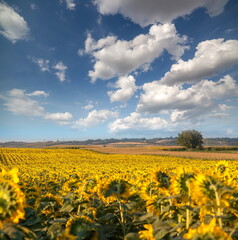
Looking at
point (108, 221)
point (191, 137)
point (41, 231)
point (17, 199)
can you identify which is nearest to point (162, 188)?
point (108, 221)

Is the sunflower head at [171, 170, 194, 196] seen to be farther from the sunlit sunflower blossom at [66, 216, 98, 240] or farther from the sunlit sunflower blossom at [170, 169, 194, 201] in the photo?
the sunlit sunflower blossom at [66, 216, 98, 240]

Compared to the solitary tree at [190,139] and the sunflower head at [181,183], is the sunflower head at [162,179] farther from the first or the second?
the solitary tree at [190,139]

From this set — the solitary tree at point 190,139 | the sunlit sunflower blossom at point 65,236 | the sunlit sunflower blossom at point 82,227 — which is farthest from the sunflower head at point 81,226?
the solitary tree at point 190,139

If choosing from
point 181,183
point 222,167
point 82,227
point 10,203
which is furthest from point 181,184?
point 10,203

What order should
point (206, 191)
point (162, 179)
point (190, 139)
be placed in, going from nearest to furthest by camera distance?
1. point (206, 191)
2. point (162, 179)
3. point (190, 139)

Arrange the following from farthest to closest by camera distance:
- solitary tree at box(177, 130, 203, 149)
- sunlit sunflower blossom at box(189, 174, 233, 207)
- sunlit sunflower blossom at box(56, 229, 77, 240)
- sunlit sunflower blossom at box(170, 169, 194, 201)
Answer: solitary tree at box(177, 130, 203, 149)
sunlit sunflower blossom at box(170, 169, 194, 201)
sunlit sunflower blossom at box(189, 174, 233, 207)
sunlit sunflower blossom at box(56, 229, 77, 240)

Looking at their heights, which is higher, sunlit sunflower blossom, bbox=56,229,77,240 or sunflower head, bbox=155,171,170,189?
sunflower head, bbox=155,171,170,189

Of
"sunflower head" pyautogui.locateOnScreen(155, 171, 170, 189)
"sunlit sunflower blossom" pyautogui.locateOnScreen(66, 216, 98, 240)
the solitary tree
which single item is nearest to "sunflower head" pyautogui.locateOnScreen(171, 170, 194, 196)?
"sunflower head" pyautogui.locateOnScreen(155, 171, 170, 189)

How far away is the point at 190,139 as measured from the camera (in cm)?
7994

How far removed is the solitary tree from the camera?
262 feet

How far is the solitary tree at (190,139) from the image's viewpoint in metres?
79.9

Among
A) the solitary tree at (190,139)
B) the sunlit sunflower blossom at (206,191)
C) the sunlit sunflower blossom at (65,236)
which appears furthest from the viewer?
the solitary tree at (190,139)

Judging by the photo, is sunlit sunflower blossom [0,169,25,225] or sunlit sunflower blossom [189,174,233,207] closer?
sunlit sunflower blossom [0,169,25,225]

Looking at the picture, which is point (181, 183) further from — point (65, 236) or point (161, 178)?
point (65, 236)
